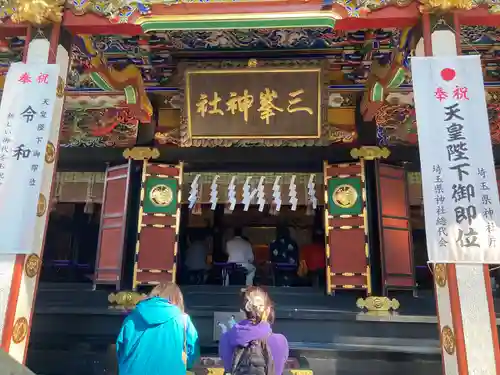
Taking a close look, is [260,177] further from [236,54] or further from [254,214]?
[254,214]

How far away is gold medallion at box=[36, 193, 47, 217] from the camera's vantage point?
14.0ft

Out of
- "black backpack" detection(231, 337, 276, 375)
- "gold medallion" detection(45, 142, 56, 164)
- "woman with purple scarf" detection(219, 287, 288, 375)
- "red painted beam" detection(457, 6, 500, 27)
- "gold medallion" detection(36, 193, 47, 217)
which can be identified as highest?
"red painted beam" detection(457, 6, 500, 27)

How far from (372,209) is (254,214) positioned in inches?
181

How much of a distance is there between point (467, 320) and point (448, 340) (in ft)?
0.83

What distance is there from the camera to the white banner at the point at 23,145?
4066 millimetres

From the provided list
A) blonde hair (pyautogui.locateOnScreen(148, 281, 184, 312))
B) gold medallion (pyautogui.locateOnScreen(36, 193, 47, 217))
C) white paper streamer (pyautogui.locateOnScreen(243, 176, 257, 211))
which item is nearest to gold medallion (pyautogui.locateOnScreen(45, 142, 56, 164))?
gold medallion (pyautogui.locateOnScreen(36, 193, 47, 217))

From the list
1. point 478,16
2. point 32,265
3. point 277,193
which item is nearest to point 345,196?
point 277,193

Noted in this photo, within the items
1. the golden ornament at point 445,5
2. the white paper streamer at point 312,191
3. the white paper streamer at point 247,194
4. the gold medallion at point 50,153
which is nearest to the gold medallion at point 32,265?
the gold medallion at point 50,153

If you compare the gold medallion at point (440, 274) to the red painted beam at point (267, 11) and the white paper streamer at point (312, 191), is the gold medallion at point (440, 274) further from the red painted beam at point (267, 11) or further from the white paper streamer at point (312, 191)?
the white paper streamer at point (312, 191)

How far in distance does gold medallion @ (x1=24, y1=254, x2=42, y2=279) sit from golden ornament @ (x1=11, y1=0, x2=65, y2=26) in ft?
7.69

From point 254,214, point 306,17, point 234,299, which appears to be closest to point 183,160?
point 234,299

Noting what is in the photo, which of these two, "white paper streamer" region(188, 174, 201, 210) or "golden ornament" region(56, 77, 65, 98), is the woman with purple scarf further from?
"white paper streamer" region(188, 174, 201, 210)

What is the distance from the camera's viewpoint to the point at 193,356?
9.48 ft

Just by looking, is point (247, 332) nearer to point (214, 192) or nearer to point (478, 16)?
point (478, 16)
